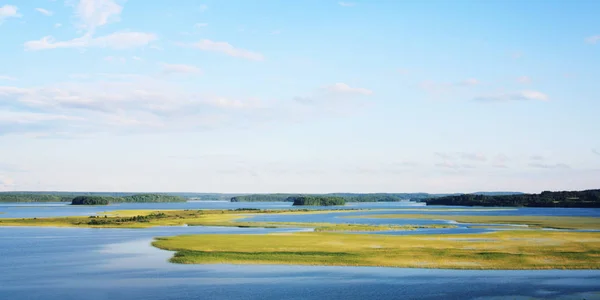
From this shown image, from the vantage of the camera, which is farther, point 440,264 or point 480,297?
point 440,264

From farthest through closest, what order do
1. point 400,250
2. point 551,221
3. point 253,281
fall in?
point 551,221
point 400,250
point 253,281

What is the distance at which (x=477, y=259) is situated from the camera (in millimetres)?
45938

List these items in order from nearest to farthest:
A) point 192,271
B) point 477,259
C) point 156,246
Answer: point 192,271 < point 477,259 < point 156,246

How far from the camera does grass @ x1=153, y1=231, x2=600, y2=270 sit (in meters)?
44.9

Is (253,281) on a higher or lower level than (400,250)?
lower

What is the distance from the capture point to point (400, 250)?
5134 centimetres

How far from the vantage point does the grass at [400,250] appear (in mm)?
44875

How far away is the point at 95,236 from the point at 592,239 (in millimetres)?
56424

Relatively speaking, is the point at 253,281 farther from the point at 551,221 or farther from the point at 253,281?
the point at 551,221

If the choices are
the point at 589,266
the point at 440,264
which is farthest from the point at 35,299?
the point at 589,266

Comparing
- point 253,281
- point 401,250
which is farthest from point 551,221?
point 253,281

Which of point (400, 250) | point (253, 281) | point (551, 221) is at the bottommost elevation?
point (253, 281)

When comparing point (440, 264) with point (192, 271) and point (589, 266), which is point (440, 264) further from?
point (192, 271)

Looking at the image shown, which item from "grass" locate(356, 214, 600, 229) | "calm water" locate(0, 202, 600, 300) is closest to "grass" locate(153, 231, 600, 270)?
"calm water" locate(0, 202, 600, 300)
